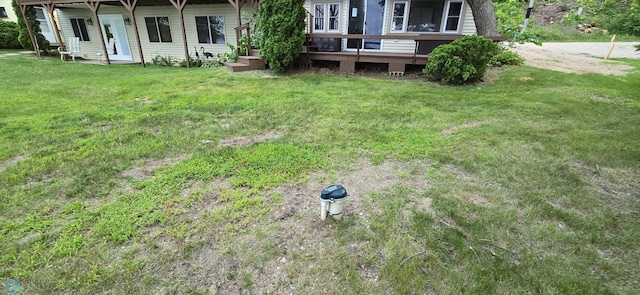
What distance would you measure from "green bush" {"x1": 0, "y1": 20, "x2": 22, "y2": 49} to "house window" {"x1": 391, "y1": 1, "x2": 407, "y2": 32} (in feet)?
71.0

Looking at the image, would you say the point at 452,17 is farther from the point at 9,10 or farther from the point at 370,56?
the point at 9,10

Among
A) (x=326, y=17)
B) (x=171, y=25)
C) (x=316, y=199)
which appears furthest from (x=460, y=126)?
(x=171, y=25)

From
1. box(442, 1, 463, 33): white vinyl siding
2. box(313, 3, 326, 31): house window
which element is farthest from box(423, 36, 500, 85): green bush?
box(313, 3, 326, 31): house window

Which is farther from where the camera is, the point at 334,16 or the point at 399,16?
the point at 334,16

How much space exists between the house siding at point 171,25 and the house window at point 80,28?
189 mm

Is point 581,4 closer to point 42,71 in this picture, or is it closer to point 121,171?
point 121,171

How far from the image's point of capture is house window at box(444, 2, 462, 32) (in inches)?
385

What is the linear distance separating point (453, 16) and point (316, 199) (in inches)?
390

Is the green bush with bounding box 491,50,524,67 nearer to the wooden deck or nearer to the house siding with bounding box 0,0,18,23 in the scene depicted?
the wooden deck

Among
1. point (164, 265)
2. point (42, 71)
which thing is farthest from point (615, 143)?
point (42, 71)

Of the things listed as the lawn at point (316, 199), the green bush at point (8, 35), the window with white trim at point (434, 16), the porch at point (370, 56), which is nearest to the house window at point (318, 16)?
the porch at point (370, 56)

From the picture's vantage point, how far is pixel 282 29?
8070 millimetres

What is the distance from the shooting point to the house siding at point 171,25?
39.5ft

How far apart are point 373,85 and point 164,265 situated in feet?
20.6
